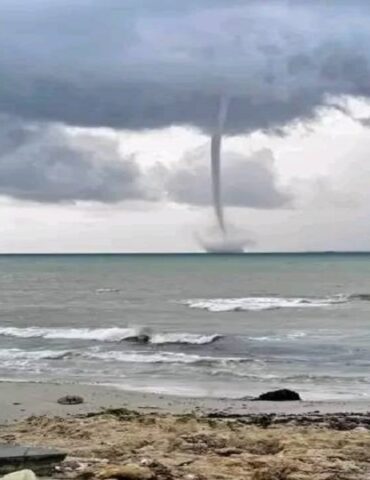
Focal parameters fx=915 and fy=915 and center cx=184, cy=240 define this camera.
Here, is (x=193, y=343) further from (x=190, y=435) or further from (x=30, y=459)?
(x=30, y=459)

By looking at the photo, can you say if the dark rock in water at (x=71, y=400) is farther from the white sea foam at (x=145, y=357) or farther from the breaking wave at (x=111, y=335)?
the breaking wave at (x=111, y=335)

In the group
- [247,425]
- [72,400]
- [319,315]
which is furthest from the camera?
[319,315]

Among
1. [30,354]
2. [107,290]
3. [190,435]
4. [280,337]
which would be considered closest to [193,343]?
[280,337]

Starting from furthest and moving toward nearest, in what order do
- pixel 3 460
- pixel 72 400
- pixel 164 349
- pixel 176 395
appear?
pixel 164 349
pixel 176 395
pixel 72 400
pixel 3 460

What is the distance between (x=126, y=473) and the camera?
8641 millimetres

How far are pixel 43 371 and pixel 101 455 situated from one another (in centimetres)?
1239

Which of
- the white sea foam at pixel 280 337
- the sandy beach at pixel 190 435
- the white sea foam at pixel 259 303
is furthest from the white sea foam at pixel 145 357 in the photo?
the white sea foam at pixel 259 303

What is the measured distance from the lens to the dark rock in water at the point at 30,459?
8531mm

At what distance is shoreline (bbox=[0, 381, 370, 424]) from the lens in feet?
50.5

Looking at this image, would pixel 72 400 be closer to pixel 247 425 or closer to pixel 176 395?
pixel 176 395

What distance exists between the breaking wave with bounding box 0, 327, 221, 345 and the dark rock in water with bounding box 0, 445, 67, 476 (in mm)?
21744

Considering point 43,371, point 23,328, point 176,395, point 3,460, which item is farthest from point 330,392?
point 23,328

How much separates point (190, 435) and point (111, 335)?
889 inches

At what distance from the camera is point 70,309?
51906 millimetres
